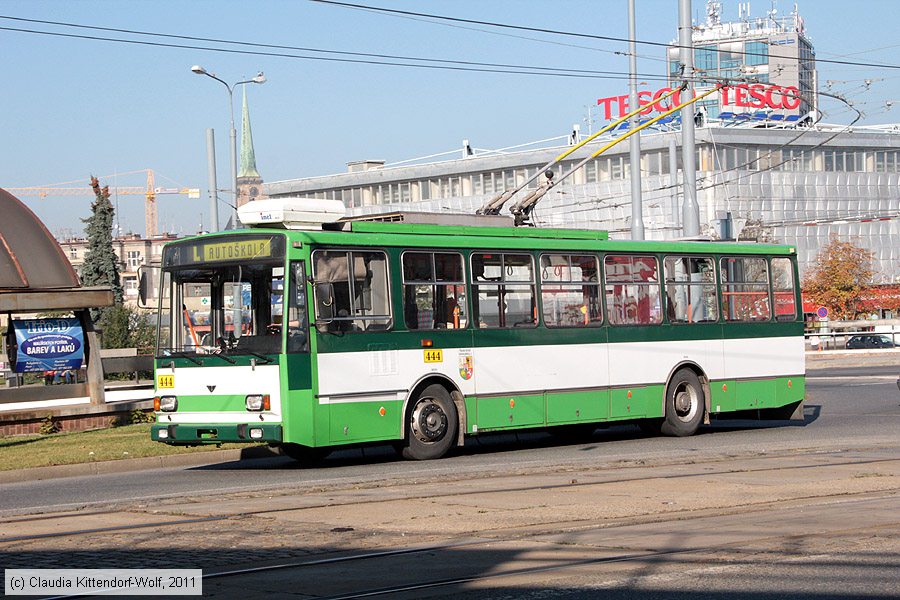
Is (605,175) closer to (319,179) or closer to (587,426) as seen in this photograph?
(319,179)

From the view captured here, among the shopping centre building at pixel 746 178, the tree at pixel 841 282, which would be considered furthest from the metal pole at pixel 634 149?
the shopping centre building at pixel 746 178

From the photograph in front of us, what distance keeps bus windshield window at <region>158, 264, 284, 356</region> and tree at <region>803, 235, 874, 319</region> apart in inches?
A: 2608

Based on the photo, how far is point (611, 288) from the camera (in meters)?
19.9

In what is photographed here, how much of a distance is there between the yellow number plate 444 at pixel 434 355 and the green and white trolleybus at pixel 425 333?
1cm

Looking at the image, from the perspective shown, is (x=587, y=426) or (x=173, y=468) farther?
(x=587, y=426)

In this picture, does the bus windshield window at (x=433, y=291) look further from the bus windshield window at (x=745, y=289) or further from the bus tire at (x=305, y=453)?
the bus windshield window at (x=745, y=289)

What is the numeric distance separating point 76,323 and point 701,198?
248 ft

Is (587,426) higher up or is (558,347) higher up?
(558,347)

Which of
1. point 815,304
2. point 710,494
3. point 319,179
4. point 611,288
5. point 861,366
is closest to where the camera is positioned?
point 710,494

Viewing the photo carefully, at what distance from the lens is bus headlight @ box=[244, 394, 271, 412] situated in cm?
1591

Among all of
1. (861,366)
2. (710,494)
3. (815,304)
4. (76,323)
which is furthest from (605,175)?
(710,494)

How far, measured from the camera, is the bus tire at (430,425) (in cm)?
1727

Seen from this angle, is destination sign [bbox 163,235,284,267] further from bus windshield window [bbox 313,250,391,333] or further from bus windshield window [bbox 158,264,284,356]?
bus windshield window [bbox 313,250,391,333]

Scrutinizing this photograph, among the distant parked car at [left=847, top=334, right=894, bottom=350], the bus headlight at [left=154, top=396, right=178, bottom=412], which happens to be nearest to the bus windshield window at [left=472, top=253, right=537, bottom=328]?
the bus headlight at [left=154, top=396, right=178, bottom=412]
